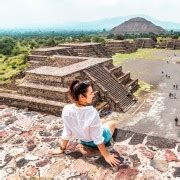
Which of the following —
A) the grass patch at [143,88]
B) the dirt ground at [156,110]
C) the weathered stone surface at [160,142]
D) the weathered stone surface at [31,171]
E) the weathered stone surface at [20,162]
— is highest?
the weathered stone surface at [160,142]

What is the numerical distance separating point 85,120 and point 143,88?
2245cm

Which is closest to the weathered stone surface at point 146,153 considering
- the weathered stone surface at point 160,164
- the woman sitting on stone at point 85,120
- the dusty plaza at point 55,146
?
the dusty plaza at point 55,146

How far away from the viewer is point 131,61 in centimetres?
4356

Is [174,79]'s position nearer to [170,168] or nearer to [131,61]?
[131,61]

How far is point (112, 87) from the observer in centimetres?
2039

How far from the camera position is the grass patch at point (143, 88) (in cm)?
2430

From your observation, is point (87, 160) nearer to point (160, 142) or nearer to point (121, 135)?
point (121, 135)

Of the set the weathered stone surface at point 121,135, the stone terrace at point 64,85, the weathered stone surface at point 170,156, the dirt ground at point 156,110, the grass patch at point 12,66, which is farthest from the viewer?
the grass patch at point 12,66

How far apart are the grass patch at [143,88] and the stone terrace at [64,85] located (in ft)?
1.78

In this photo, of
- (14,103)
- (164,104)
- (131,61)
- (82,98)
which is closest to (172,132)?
(164,104)

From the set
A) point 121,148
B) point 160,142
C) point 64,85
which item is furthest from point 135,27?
point 121,148

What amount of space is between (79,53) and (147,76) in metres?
10.1

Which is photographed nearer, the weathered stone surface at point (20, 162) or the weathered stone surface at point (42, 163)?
the weathered stone surface at point (42, 163)

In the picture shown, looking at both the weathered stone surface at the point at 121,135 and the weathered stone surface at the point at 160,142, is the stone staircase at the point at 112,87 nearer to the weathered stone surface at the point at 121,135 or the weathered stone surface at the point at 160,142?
the weathered stone surface at the point at 121,135
